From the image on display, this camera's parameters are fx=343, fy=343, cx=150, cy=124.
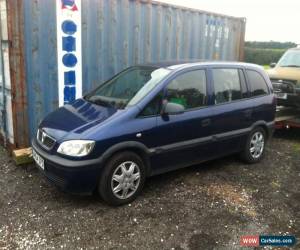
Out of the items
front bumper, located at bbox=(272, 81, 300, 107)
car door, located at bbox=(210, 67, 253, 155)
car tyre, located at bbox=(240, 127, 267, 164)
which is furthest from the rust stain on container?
front bumper, located at bbox=(272, 81, 300, 107)

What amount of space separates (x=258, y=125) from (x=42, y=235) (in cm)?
375

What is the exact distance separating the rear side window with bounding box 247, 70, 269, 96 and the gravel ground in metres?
1.32

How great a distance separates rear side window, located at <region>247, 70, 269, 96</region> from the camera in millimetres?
5562

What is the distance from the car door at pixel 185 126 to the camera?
4398 mm

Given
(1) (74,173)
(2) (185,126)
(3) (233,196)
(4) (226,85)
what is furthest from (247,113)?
(1) (74,173)

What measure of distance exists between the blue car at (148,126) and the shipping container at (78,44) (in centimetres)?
100

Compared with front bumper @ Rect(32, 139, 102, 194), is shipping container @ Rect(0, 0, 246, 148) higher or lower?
higher

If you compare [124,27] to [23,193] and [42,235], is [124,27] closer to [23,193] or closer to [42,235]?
[23,193]

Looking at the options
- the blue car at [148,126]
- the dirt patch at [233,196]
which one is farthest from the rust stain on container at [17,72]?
the dirt patch at [233,196]

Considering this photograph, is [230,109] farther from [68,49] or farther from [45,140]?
[68,49]

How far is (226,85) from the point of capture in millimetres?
5180

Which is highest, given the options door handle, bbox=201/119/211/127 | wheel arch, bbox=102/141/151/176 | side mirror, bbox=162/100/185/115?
side mirror, bbox=162/100/185/115

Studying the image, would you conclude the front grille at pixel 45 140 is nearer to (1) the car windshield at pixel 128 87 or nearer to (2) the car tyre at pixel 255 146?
(1) the car windshield at pixel 128 87

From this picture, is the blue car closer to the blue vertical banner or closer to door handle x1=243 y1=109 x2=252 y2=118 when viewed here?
door handle x1=243 y1=109 x2=252 y2=118
